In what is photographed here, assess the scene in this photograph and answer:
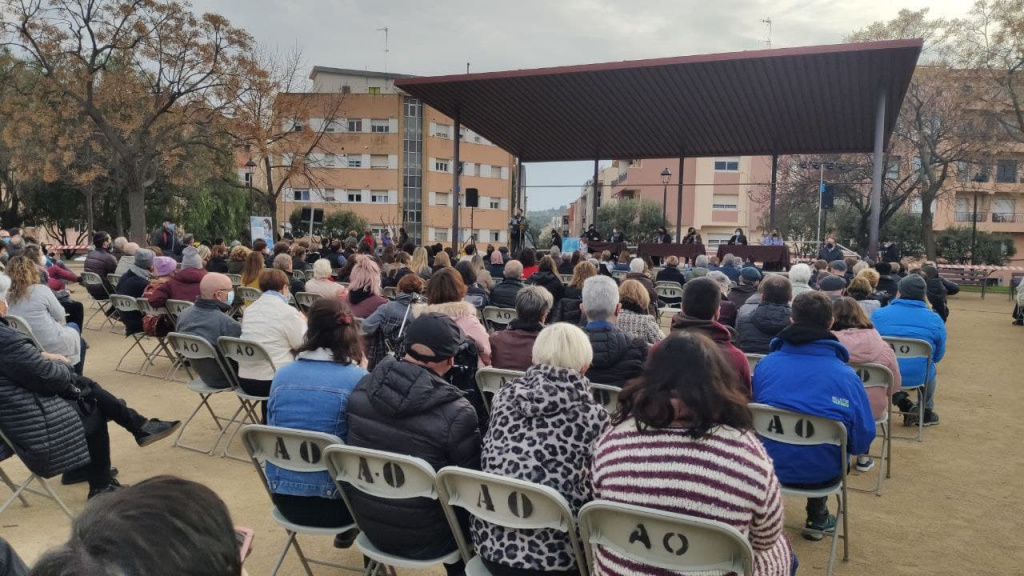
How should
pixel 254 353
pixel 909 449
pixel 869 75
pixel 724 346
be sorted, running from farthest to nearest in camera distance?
pixel 869 75
pixel 909 449
pixel 254 353
pixel 724 346

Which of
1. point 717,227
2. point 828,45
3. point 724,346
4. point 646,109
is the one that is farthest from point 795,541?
point 717,227

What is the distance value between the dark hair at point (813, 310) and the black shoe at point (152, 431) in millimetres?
3874

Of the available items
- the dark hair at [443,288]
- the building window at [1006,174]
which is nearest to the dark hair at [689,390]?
the dark hair at [443,288]

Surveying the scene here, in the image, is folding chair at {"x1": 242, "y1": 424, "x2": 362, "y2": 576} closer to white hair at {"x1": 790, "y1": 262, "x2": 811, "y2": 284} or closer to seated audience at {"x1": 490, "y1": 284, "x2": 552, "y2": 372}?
seated audience at {"x1": 490, "y1": 284, "x2": 552, "y2": 372}

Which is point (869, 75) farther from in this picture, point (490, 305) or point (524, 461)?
point (524, 461)

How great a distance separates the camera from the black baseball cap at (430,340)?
2.66m

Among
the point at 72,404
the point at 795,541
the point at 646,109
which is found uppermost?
the point at 646,109

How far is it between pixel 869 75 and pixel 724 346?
11.5 meters

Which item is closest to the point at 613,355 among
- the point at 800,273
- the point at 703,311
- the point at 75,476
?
the point at 703,311

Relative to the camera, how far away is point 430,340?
2656 mm

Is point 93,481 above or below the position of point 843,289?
below

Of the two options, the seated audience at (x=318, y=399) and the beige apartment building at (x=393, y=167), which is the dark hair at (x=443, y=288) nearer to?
the seated audience at (x=318, y=399)

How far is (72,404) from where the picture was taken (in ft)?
12.3

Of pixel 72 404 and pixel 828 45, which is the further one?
pixel 828 45
